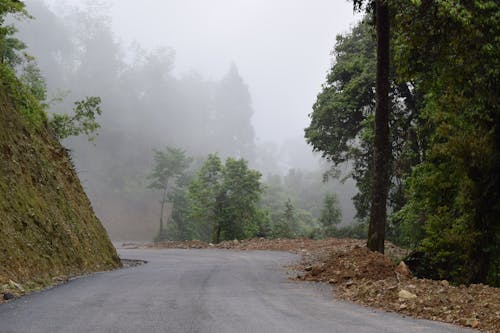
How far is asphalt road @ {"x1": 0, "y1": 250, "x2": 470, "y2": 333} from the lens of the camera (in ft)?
21.0

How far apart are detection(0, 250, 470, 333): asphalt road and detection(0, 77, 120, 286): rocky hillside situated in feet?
5.56

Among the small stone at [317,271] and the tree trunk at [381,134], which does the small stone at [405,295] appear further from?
the tree trunk at [381,134]

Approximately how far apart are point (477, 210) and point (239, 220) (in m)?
28.1

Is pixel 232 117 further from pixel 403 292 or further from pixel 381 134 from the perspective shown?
pixel 403 292

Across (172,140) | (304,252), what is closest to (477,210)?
(304,252)

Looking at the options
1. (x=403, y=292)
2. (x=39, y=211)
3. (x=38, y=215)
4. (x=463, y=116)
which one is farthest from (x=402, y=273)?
(x=39, y=211)

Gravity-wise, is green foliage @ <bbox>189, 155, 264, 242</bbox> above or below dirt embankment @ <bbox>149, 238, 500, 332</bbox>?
above

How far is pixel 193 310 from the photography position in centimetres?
754

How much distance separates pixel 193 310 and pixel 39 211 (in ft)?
28.6

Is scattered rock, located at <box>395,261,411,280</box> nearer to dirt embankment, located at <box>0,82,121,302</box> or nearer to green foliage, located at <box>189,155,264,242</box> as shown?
dirt embankment, located at <box>0,82,121,302</box>

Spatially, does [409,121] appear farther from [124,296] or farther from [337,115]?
[124,296]

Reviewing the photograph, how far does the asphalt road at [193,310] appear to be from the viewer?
6.39 metres

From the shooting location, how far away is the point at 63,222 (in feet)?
51.2

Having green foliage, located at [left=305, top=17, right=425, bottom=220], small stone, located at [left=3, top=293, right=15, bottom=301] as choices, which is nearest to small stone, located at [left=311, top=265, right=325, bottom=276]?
small stone, located at [left=3, top=293, right=15, bottom=301]
